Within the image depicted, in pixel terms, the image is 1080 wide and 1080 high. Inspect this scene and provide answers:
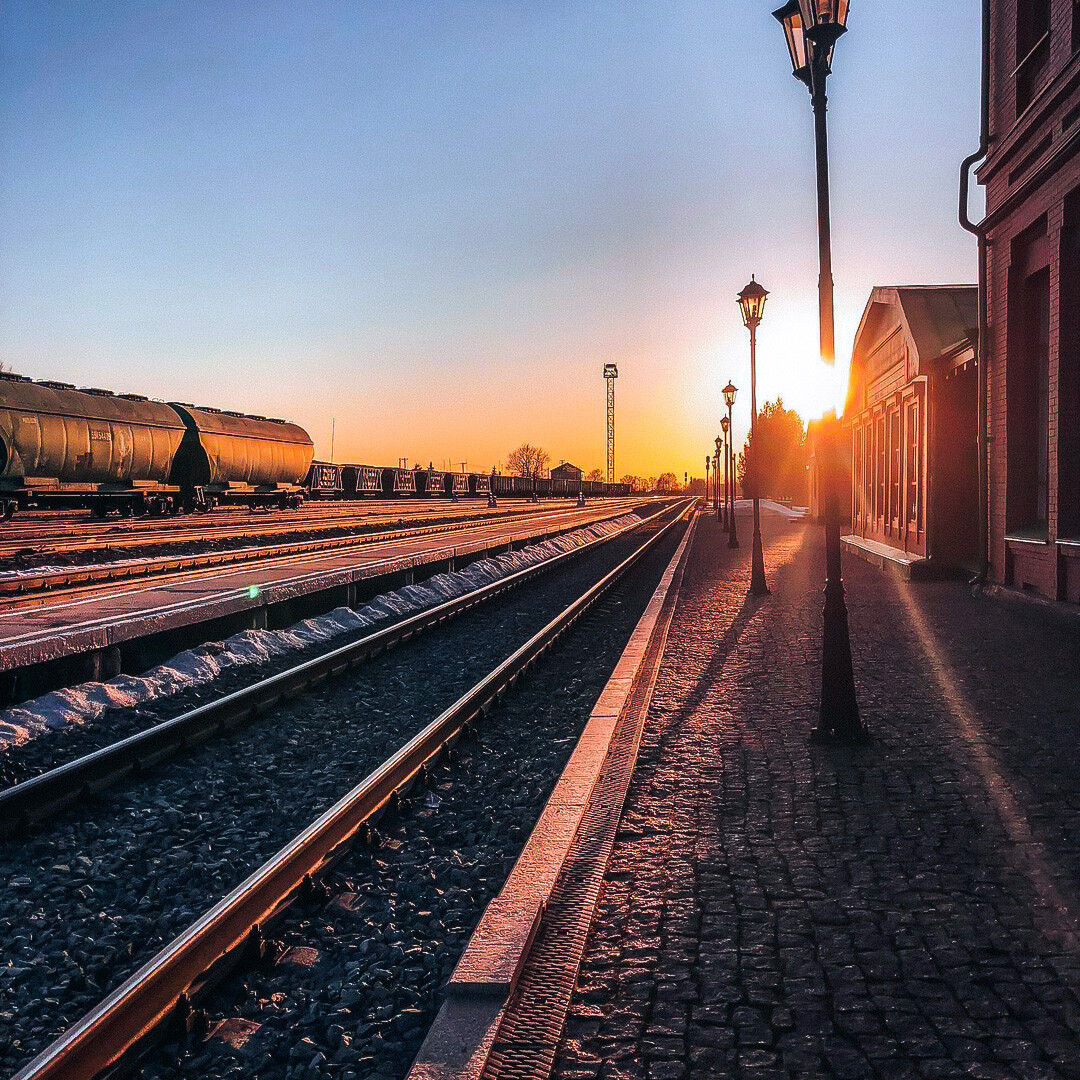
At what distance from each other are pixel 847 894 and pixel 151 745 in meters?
4.45

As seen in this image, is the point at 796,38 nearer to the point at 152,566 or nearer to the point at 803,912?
the point at 803,912

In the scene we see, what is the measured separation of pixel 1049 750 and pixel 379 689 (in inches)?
211

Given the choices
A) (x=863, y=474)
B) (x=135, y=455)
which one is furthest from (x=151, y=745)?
(x=135, y=455)

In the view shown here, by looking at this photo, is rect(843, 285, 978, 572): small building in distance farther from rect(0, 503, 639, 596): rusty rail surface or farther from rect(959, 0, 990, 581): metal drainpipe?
rect(0, 503, 639, 596): rusty rail surface

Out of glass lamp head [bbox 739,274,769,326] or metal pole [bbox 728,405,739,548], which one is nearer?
glass lamp head [bbox 739,274,769,326]

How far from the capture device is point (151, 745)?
645cm

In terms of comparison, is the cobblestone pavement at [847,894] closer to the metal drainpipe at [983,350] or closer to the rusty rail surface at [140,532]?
the metal drainpipe at [983,350]

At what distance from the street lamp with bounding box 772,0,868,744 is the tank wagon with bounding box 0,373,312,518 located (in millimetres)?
22861

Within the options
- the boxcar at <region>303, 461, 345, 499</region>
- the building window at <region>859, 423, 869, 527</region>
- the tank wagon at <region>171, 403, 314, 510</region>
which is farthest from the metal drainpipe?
the boxcar at <region>303, 461, 345, 499</region>

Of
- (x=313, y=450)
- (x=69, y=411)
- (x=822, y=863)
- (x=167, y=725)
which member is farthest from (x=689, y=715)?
(x=313, y=450)

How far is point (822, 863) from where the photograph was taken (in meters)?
4.49

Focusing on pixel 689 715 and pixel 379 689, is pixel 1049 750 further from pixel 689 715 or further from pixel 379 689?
pixel 379 689

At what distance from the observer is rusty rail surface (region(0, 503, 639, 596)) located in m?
13.6

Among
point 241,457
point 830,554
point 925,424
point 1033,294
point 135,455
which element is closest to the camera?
point 830,554
